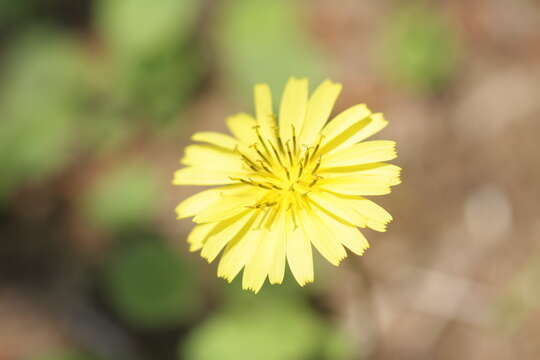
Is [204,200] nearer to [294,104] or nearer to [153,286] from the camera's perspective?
[294,104]

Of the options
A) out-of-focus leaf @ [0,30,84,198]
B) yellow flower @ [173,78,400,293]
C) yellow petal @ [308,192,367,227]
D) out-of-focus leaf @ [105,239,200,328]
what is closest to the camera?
yellow petal @ [308,192,367,227]

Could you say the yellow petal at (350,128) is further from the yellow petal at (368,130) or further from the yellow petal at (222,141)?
the yellow petal at (222,141)

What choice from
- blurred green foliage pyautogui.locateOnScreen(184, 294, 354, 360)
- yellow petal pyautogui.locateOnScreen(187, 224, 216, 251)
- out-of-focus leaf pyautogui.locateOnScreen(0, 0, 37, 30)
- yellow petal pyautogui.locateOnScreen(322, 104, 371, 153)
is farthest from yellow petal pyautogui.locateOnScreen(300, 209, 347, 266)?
out-of-focus leaf pyautogui.locateOnScreen(0, 0, 37, 30)

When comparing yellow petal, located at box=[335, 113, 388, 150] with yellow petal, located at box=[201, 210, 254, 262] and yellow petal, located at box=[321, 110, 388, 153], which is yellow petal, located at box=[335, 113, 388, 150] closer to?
yellow petal, located at box=[321, 110, 388, 153]

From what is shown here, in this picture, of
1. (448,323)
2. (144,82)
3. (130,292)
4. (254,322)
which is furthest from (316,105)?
(144,82)

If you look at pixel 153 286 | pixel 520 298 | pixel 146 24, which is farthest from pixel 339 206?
pixel 146 24

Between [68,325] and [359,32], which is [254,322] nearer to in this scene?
[68,325]

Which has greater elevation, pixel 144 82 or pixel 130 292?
pixel 144 82
